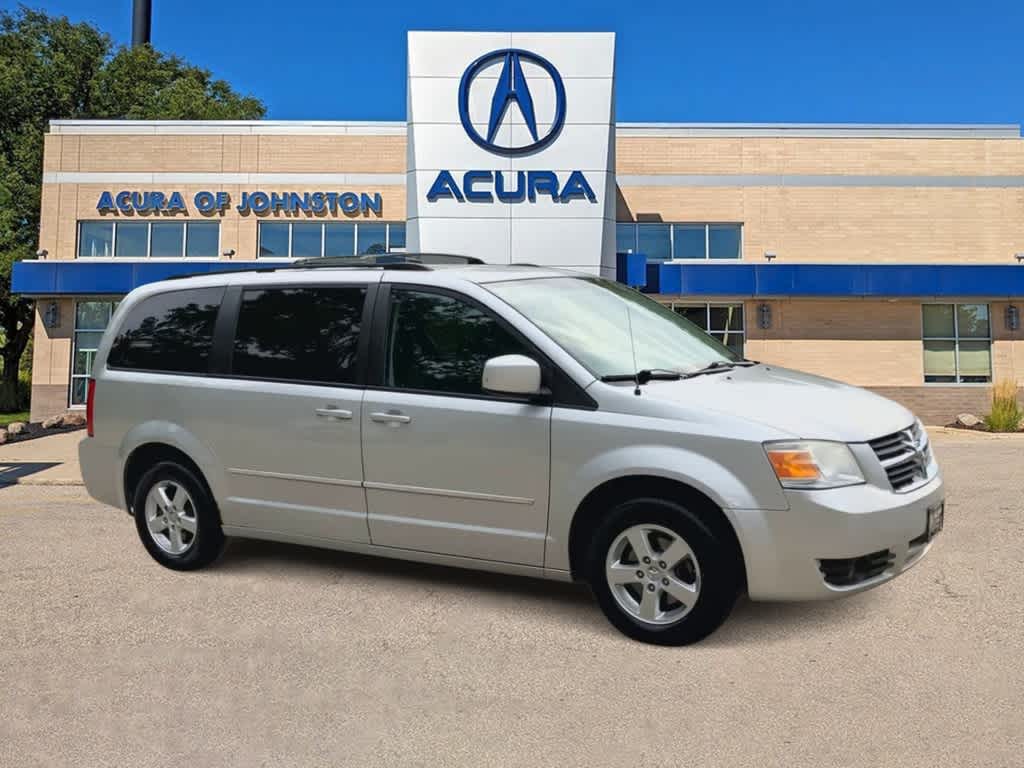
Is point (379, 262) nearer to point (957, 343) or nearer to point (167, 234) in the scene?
point (167, 234)

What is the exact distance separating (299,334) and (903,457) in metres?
3.61

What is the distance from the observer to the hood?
4.17 meters

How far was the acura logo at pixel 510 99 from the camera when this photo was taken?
732 inches

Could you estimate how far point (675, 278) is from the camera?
22578 mm

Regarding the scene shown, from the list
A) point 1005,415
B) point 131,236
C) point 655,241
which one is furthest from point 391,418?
point 131,236

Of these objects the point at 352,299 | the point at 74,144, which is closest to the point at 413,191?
the point at 74,144

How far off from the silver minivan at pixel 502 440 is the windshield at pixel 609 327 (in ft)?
0.08

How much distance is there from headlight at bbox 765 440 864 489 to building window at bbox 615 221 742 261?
20035 mm

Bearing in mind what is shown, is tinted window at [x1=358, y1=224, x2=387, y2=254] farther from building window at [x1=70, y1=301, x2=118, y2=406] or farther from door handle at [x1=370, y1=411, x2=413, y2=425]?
door handle at [x1=370, y1=411, x2=413, y2=425]

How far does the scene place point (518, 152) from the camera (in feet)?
61.6

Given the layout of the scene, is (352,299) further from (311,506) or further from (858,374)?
(858,374)

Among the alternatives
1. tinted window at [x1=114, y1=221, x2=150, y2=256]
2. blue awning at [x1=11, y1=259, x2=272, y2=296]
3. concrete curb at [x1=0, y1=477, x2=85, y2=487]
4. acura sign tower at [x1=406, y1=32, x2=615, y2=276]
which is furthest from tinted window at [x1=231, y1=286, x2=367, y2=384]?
tinted window at [x1=114, y1=221, x2=150, y2=256]

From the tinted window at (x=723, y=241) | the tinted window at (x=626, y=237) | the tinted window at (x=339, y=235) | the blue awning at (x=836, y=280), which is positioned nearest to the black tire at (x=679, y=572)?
the blue awning at (x=836, y=280)

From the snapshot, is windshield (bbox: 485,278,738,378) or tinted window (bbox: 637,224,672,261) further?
tinted window (bbox: 637,224,672,261)
